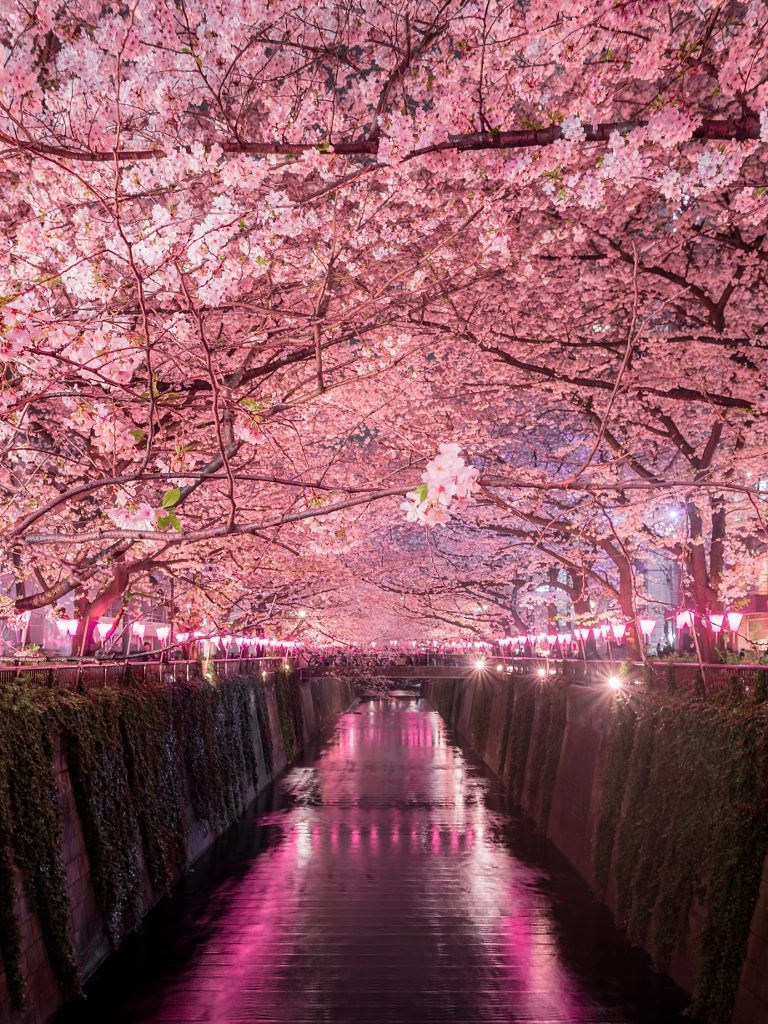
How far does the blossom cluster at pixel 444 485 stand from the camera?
3.87 metres

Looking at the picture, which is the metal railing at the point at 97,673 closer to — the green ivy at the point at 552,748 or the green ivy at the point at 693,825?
the green ivy at the point at 693,825

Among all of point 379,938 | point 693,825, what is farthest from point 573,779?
point 693,825

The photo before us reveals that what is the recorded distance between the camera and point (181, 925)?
1141 centimetres

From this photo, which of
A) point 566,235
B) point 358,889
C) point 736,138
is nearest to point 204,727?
point 358,889

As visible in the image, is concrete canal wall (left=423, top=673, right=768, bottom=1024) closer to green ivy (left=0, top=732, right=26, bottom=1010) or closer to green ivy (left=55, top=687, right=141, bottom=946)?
green ivy (left=0, top=732, right=26, bottom=1010)

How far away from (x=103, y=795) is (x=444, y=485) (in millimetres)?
7858

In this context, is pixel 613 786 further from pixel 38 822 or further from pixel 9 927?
pixel 9 927

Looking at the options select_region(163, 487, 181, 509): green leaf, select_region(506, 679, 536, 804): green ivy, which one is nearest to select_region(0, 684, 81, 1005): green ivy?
select_region(163, 487, 181, 509): green leaf

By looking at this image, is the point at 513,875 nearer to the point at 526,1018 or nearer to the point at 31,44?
the point at 526,1018

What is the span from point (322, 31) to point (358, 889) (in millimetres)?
11943

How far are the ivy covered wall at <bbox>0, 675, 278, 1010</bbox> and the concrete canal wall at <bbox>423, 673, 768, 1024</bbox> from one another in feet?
20.2

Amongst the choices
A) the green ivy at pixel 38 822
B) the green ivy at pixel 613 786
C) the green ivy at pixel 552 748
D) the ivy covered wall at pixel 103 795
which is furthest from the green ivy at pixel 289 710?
the green ivy at pixel 38 822

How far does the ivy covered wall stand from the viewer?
7.63m

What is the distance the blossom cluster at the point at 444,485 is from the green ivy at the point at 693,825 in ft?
15.9
